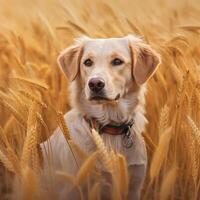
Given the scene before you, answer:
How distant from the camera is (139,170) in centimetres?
281

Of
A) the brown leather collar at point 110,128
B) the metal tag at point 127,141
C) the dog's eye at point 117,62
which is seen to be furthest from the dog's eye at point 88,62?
the metal tag at point 127,141

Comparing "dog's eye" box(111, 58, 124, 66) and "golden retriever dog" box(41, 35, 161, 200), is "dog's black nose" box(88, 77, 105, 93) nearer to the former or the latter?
"golden retriever dog" box(41, 35, 161, 200)

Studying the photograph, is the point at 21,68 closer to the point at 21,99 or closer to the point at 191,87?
the point at 21,99

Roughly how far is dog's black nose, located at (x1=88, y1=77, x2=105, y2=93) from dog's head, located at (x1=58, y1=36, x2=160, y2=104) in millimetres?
41

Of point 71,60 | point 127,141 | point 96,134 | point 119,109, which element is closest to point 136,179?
point 127,141

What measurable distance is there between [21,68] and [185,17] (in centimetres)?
211

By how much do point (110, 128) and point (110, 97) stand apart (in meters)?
0.23

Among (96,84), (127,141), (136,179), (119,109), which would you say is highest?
(96,84)

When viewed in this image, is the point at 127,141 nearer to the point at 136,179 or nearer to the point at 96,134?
the point at 136,179

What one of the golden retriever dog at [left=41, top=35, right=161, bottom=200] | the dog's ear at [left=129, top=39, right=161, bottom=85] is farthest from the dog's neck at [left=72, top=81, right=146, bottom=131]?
the dog's ear at [left=129, top=39, right=161, bottom=85]

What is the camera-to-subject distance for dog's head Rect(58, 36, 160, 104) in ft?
9.14

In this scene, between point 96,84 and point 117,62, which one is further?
point 117,62

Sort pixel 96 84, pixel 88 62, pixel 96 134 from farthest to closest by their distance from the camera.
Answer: pixel 88 62 < pixel 96 84 < pixel 96 134

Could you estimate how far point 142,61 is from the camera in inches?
116
